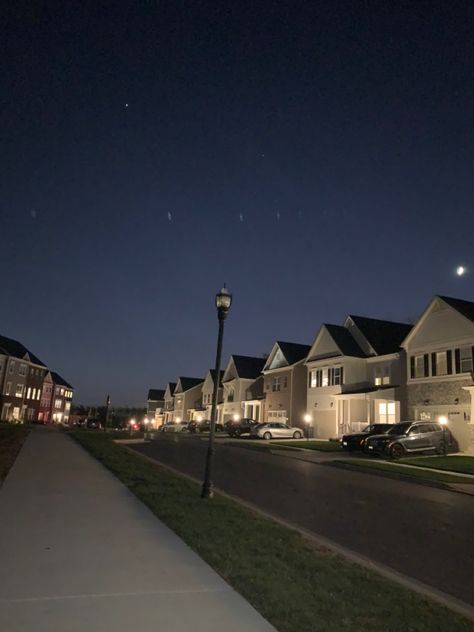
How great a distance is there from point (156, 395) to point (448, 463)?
274 ft

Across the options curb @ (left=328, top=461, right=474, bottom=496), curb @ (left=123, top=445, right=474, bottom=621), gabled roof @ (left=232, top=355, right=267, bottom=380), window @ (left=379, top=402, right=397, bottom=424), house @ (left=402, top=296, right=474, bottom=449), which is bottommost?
curb @ (left=123, top=445, right=474, bottom=621)

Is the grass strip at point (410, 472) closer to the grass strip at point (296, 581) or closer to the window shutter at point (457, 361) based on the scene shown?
the window shutter at point (457, 361)

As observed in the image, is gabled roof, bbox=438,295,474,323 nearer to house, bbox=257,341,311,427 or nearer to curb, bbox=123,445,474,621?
house, bbox=257,341,311,427

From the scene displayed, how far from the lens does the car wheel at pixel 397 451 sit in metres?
25.0

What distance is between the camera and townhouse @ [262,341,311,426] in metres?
45.5

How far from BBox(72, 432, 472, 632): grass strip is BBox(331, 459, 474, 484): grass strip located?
10.5 meters

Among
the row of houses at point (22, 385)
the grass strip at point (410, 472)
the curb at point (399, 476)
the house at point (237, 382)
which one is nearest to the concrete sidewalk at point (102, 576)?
the curb at point (399, 476)

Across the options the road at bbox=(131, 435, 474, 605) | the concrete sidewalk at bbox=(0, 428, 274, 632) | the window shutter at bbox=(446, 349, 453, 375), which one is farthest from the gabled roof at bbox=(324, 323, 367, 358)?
the concrete sidewalk at bbox=(0, 428, 274, 632)

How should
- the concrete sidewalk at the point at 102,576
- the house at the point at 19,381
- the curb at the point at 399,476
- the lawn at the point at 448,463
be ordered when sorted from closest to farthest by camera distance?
the concrete sidewalk at the point at 102,576 < the curb at the point at 399,476 < the lawn at the point at 448,463 < the house at the point at 19,381

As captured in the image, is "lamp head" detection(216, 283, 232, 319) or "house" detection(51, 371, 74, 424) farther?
"house" detection(51, 371, 74, 424)

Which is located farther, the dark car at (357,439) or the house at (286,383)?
the house at (286,383)

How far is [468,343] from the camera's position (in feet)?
93.4

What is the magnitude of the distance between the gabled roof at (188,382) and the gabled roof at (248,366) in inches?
796

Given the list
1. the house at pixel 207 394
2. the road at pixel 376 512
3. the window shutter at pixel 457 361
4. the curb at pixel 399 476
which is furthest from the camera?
the house at pixel 207 394
